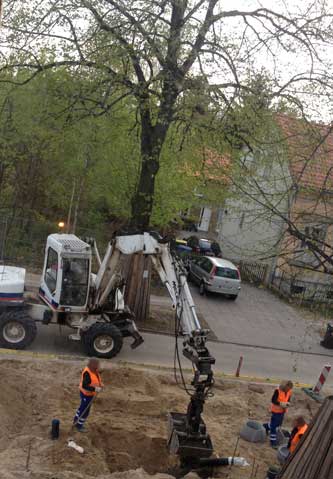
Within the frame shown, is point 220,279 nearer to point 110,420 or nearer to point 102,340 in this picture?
point 102,340

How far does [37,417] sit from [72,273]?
13.0ft

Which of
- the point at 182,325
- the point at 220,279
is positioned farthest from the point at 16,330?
the point at 220,279

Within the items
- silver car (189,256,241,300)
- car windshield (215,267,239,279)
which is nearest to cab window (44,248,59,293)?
→ silver car (189,256,241,300)

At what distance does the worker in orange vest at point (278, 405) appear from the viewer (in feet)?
31.6

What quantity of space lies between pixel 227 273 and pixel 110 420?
12077mm

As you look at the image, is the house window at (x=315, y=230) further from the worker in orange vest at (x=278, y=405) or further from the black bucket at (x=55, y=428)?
the black bucket at (x=55, y=428)

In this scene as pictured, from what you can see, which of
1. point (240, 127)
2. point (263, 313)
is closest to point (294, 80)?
point (240, 127)

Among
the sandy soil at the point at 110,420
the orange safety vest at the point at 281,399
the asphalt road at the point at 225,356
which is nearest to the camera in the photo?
the sandy soil at the point at 110,420

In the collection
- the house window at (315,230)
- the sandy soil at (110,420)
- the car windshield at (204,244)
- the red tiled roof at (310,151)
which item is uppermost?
the red tiled roof at (310,151)

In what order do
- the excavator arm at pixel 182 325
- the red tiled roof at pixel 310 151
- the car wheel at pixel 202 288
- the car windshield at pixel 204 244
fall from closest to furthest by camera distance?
the excavator arm at pixel 182 325, the red tiled roof at pixel 310 151, the car wheel at pixel 202 288, the car windshield at pixel 204 244

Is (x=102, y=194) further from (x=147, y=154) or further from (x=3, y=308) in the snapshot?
(x=3, y=308)

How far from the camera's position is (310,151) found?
34.8 feet

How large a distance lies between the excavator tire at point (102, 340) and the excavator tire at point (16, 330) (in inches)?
51.5

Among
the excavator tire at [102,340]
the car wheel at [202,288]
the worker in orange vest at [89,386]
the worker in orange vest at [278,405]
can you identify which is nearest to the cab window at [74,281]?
the excavator tire at [102,340]
